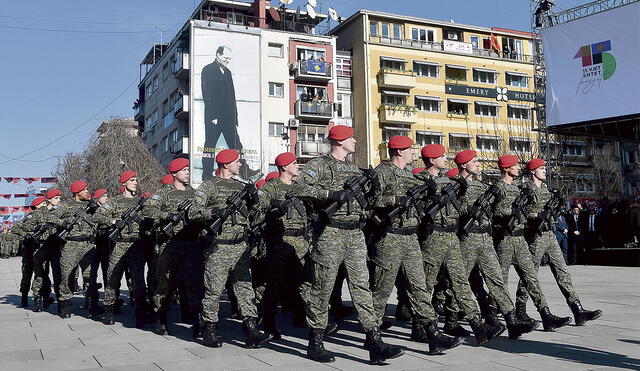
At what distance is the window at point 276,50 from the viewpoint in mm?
41859

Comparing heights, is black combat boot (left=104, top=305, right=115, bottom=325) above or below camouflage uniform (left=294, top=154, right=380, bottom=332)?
below

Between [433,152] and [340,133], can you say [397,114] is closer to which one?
[433,152]

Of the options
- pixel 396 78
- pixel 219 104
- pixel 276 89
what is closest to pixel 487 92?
pixel 396 78

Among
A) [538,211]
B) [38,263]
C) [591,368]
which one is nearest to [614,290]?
[538,211]

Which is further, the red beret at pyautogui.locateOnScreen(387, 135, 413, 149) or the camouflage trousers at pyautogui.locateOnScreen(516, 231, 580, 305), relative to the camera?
the camouflage trousers at pyautogui.locateOnScreen(516, 231, 580, 305)

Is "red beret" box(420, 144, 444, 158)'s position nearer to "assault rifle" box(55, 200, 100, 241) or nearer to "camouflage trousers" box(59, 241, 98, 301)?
"assault rifle" box(55, 200, 100, 241)

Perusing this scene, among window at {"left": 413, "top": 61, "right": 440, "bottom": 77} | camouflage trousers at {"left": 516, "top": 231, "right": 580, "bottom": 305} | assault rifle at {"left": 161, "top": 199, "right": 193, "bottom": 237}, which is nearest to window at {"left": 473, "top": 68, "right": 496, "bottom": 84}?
window at {"left": 413, "top": 61, "right": 440, "bottom": 77}

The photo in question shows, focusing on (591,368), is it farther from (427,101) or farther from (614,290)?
(427,101)

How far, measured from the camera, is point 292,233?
25.1 ft

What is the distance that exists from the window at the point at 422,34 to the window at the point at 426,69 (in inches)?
88.6

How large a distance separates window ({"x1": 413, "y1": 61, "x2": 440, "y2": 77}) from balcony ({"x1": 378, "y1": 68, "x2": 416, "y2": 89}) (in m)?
1.21

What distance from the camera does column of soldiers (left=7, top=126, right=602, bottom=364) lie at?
5973mm

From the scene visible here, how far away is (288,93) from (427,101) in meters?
10.9

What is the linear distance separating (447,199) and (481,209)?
1.94 ft
